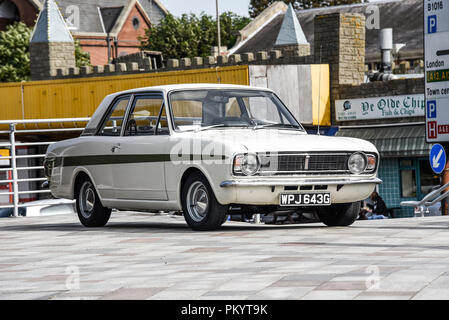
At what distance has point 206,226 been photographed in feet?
33.5

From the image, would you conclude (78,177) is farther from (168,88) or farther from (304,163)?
(304,163)

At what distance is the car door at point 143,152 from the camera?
34.9 feet

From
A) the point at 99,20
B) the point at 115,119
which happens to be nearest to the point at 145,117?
the point at 115,119

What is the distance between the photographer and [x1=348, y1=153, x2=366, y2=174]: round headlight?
33.9 ft

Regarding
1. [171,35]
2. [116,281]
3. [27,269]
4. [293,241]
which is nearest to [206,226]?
[293,241]

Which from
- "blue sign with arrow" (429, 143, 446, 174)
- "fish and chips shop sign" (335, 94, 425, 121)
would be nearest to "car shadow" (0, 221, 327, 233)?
"blue sign with arrow" (429, 143, 446, 174)

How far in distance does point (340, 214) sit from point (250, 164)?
157 centimetres

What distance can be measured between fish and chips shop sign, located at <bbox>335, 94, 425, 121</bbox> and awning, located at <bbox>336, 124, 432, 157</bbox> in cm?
48

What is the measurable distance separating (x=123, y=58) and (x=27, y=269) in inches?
1774

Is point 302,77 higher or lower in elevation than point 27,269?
higher

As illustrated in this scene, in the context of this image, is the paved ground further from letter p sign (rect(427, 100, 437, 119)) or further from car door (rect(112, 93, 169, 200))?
letter p sign (rect(427, 100, 437, 119))

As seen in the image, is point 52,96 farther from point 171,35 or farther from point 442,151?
point 171,35

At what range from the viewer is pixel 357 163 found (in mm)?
10367
